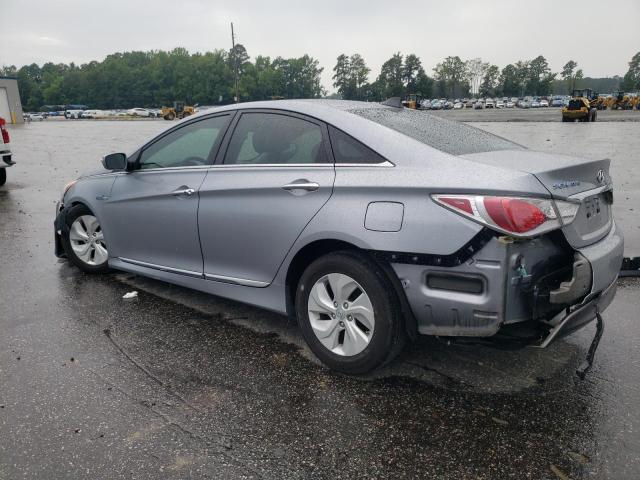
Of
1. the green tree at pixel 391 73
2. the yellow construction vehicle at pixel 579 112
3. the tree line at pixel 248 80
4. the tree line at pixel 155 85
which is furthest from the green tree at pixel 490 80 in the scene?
the yellow construction vehicle at pixel 579 112

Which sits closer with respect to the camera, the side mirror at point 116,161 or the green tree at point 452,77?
the side mirror at point 116,161

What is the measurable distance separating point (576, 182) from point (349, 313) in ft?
4.71

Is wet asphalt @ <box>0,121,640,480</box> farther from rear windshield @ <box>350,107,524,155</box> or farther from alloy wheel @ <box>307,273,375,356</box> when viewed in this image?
rear windshield @ <box>350,107,524,155</box>

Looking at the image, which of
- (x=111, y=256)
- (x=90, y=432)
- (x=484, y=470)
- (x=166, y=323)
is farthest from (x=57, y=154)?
(x=484, y=470)

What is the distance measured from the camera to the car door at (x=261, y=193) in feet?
11.1

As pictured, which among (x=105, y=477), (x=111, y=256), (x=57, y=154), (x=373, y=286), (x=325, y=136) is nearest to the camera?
(x=105, y=477)

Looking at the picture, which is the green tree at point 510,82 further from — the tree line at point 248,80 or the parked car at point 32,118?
the parked car at point 32,118

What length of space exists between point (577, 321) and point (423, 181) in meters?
1.08

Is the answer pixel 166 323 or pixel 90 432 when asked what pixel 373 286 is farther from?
pixel 166 323

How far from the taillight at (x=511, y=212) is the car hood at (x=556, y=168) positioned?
12 cm

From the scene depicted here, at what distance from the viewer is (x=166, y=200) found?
4.29 metres

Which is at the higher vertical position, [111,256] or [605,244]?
[605,244]

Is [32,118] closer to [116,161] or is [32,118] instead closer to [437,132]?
[116,161]

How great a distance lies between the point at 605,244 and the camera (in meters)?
3.12
